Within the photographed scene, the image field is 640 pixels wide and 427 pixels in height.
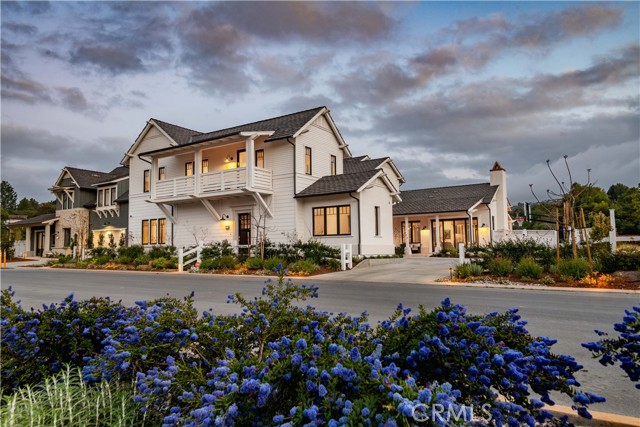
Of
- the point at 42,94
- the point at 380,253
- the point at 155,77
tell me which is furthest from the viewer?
the point at 380,253

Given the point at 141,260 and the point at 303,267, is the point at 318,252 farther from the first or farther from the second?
the point at 141,260

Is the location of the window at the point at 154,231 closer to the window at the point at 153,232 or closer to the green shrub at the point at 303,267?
the window at the point at 153,232

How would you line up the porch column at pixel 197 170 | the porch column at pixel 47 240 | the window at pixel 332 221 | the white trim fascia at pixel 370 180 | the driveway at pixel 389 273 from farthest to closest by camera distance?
1. the porch column at pixel 47 240
2. the porch column at pixel 197 170
3. the window at pixel 332 221
4. the white trim fascia at pixel 370 180
5. the driveway at pixel 389 273

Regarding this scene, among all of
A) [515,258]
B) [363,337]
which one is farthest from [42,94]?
[515,258]

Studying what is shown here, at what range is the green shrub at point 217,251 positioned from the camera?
2245cm

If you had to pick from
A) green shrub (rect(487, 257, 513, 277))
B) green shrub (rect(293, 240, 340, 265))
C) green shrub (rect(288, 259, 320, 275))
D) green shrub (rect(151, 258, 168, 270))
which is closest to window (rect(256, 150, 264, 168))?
green shrub (rect(293, 240, 340, 265))

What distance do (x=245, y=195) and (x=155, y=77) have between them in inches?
402

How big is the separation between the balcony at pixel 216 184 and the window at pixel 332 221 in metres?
3.33

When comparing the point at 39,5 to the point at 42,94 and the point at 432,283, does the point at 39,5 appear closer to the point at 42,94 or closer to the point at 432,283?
the point at 42,94

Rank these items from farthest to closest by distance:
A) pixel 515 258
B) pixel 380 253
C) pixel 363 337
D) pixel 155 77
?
pixel 380 253, pixel 515 258, pixel 155 77, pixel 363 337

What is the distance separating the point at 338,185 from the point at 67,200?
32.8 meters

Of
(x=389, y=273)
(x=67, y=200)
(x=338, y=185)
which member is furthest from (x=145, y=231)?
(x=389, y=273)

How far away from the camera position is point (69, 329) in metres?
3.53

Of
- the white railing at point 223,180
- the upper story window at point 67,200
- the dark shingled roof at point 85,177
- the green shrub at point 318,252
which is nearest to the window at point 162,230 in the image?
the white railing at point 223,180
